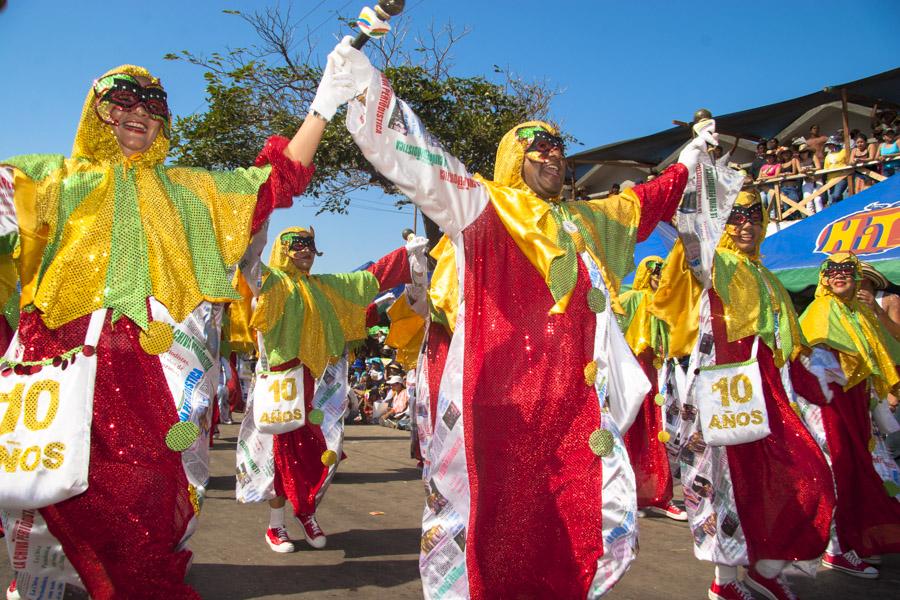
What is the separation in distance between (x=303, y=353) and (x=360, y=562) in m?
1.49

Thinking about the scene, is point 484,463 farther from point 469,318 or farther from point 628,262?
point 628,262

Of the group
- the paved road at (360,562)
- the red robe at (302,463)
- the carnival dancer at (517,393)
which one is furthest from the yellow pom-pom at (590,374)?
the red robe at (302,463)

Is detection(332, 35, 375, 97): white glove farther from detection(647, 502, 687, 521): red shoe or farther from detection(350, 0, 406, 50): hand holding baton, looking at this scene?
detection(647, 502, 687, 521): red shoe

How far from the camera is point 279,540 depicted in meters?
5.41

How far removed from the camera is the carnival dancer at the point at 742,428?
13.7 feet

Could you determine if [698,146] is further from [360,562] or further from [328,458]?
[328,458]

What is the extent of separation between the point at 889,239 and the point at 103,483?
24.9ft

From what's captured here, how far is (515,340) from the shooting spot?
10.9 ft

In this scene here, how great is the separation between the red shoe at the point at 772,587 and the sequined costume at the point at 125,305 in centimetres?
281

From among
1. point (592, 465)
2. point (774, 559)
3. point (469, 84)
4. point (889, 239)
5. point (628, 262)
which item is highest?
point (469, 84)

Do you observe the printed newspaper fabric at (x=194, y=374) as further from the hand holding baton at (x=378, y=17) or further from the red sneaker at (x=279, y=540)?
the red sneaker at (x=279, y=540)

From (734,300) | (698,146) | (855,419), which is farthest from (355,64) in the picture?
(855,419)

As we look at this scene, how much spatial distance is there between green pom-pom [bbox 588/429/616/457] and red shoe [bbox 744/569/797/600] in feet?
5.28

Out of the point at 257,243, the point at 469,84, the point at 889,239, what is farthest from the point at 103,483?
the point at 469,84
